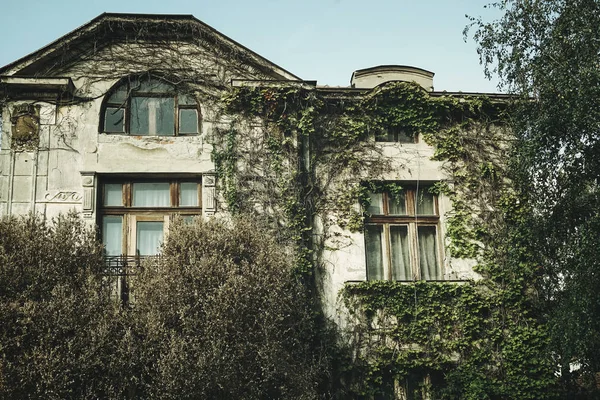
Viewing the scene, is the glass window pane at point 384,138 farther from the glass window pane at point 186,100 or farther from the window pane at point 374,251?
the glass window pane at point 186,100

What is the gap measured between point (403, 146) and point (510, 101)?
2398mm

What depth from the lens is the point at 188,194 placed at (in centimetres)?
1504

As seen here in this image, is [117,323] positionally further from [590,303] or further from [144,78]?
[590,303]

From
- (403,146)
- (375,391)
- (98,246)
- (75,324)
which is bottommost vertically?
(375,391)

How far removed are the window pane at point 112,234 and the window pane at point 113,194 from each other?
275mm

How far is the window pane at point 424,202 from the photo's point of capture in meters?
16.0

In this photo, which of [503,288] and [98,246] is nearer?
[98,246]

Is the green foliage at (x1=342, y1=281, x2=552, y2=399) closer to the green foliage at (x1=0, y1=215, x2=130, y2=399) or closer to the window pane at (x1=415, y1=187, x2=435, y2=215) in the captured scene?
the window pane at (x1=415, y1=187, x2=435, y2=215)

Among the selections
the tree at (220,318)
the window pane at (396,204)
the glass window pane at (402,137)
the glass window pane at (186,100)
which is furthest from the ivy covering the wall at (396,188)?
the tree at (220,318)

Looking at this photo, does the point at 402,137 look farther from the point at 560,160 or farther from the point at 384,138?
the point at 560,160

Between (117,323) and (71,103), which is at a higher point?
(71,103)

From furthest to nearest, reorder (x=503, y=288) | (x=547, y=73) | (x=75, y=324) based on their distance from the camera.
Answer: (x=503, y=288) → (x=547, y=73) → (x=75, y=324)

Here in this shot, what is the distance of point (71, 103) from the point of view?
49.3 ft

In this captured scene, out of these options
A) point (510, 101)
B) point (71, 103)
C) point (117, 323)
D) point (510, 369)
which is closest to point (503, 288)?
point (510, 369)
